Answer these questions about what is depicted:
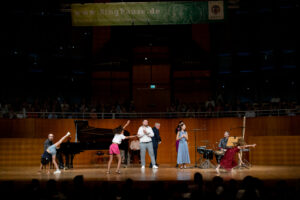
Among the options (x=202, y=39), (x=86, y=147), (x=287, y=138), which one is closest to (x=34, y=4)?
(x=202, y=39)

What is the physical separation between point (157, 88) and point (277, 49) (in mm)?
7658

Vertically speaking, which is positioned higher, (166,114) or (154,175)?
(166,114)

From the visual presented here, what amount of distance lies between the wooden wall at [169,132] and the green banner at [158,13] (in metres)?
4.88

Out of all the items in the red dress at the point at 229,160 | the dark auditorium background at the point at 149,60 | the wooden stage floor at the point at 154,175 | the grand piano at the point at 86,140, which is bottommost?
the wooden stage floor at the point at 154,175

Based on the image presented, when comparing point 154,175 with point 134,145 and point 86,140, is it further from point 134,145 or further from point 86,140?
point 134,145

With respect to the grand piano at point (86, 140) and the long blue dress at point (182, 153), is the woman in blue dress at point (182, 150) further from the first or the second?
the grand piano at point (86, 140)

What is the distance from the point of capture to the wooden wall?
16891 millimetres

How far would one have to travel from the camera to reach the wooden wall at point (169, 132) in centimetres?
1689

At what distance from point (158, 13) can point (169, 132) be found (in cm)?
683

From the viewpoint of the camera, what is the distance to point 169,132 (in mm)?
18781

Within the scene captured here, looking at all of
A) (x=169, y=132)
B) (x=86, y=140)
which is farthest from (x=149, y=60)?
(x=86, y=140)

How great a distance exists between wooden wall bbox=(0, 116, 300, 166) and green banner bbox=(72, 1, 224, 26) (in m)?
4.88

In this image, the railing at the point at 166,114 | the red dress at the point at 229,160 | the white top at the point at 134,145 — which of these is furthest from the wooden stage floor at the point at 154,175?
the railing at the point at 166,114

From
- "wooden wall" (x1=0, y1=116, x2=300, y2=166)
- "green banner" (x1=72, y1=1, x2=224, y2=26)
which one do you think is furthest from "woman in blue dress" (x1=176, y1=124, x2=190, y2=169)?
"green banner" (x1=72, y1=1, x2=224, y2=26)
